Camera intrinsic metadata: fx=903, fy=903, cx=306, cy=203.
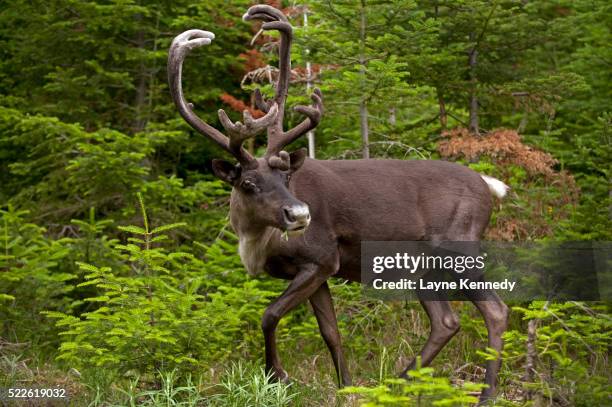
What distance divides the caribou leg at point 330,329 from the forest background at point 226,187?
20 centimetres

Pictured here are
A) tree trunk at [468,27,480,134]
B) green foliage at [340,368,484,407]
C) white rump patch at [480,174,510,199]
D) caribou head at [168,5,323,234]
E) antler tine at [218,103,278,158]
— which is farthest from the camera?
tree trunk at [468,27,480,134]

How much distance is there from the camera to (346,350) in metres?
8.94

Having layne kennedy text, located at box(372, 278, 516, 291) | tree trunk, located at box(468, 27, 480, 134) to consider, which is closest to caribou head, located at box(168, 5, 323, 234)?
layne kennedy text, located at box(372, 278, 516, 291)

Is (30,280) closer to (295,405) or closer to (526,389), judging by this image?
(295,405)

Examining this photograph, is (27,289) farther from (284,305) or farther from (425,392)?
(425,392)

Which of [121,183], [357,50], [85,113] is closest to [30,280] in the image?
[121,183]

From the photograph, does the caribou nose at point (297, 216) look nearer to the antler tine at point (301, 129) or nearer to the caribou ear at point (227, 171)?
the caribou ear at point (227, 171)

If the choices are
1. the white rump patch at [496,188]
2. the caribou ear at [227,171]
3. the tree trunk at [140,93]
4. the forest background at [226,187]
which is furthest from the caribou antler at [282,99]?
the tree trunk at [140,93]

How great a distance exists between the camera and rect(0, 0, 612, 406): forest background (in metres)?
6.71

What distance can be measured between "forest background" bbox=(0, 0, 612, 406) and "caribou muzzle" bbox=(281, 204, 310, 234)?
3.42 feet

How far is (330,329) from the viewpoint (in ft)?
24.6

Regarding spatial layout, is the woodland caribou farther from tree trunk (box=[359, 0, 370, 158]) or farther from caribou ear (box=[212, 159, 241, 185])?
tree trunk (box=[359, 0, 370, 158])

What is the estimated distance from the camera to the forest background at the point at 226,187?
22.0 feet

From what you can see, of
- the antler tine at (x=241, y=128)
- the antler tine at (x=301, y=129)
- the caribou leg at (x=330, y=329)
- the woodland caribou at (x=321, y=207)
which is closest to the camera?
the antler tine at (x=241, y=128)
